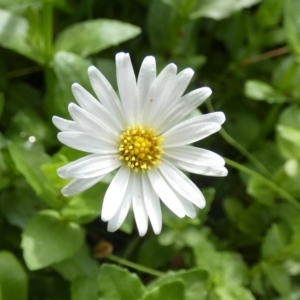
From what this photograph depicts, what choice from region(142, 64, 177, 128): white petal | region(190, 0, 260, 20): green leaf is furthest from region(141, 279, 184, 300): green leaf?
region(190, 0, 260, 20): green leaf

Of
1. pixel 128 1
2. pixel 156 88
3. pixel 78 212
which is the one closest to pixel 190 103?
pixel 156 88

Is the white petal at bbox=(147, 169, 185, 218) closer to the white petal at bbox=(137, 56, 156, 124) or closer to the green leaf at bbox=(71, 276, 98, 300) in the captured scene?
the white petal at bbox=(137, 56, 156, 124)

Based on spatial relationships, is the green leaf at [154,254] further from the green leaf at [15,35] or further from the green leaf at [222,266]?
the green leaf at [15,35]

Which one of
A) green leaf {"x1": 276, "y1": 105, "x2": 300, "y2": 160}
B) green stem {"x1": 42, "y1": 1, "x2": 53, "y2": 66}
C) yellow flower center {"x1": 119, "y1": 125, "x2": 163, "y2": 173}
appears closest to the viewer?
yellow flower center {"x1": 119, "y1": 125, "x2": 163, "y2": 173}

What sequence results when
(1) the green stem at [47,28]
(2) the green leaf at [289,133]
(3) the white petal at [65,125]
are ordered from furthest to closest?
(2) the green leaf at [289,133], (1) the green stem at [47,28], (3) the white petal at [65,125]

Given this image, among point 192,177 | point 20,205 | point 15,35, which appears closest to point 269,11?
point 192,177

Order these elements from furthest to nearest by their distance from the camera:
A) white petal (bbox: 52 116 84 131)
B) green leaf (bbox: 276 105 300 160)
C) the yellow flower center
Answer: green leaf (bbox: 276 105 300 160) → the yellow flower center → white petal (bbox: 52 116 84 131)

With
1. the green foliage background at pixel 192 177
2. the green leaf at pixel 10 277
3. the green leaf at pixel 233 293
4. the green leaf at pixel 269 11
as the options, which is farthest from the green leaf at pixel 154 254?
the green leaf at pixel 269 11

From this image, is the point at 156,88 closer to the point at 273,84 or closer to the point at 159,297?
the point at 159,297
